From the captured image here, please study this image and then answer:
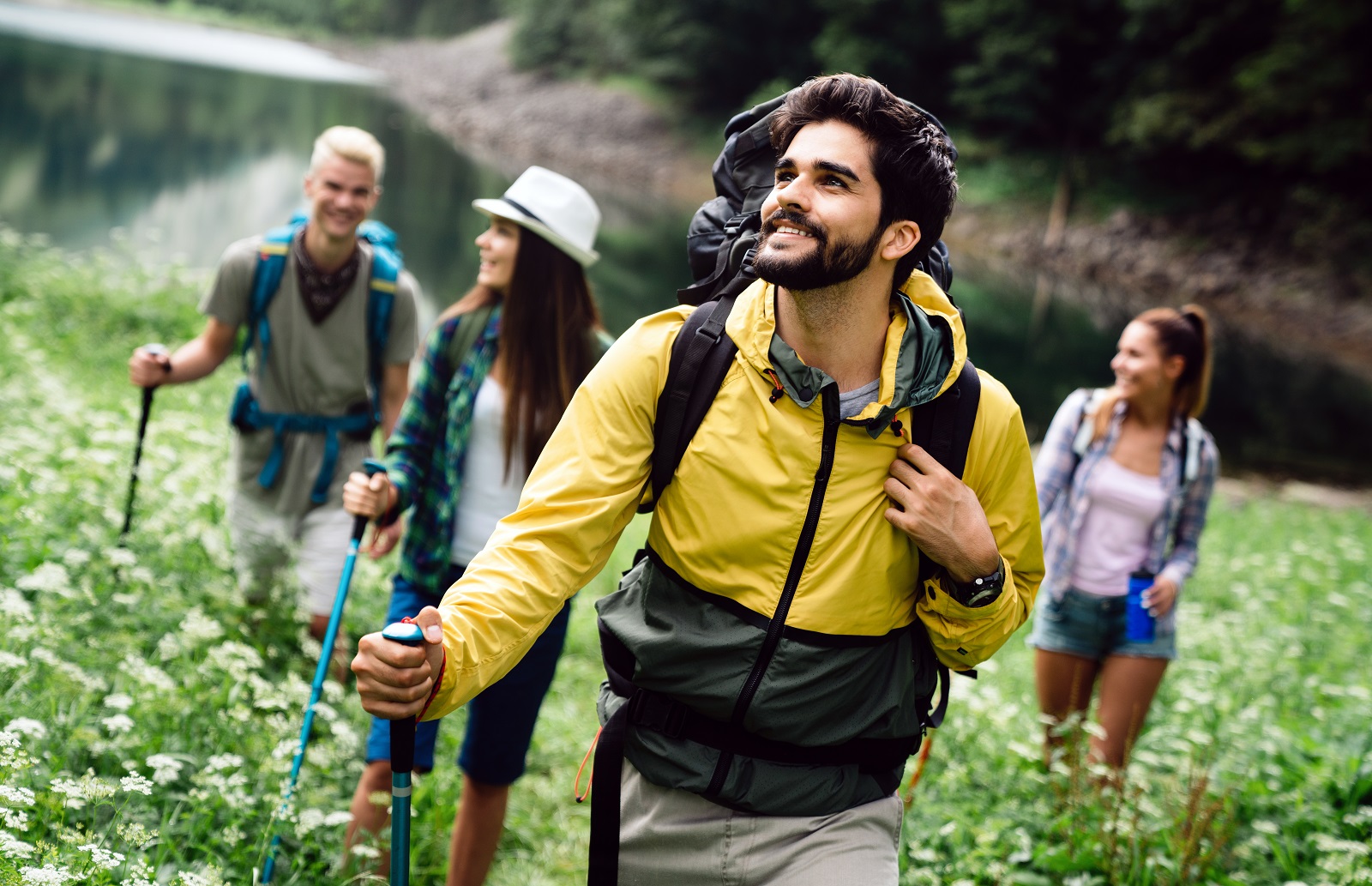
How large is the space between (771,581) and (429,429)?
1897mm

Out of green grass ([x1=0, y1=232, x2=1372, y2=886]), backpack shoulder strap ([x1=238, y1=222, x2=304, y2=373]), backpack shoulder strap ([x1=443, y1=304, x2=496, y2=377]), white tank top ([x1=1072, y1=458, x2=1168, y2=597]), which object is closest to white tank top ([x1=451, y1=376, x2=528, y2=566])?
backpack shoulder strap ([x1=443, y1=304, x2=496, y2=377])

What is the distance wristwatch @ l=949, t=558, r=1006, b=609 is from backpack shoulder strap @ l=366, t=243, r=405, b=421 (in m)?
3.06

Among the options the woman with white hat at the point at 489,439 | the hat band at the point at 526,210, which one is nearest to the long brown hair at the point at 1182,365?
the woman with white hat at the point at 489,439

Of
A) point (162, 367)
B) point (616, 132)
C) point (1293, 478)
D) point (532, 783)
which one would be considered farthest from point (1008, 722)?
point (616, 132)

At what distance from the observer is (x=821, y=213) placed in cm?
251

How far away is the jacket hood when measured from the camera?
245 centimetres

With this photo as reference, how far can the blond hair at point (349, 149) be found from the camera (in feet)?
15.6

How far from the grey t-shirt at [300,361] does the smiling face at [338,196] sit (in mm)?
196

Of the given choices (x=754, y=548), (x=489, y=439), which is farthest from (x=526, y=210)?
(x=754, y=548)

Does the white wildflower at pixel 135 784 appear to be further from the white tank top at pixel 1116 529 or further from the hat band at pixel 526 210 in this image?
the white tank top at pixel 1116 529

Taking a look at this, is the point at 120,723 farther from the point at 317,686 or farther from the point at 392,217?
the point at 392,217

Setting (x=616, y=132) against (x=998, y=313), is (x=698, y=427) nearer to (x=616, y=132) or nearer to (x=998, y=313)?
(x=998, y=313)

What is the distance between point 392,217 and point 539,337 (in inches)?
886

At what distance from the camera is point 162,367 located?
474 cm
